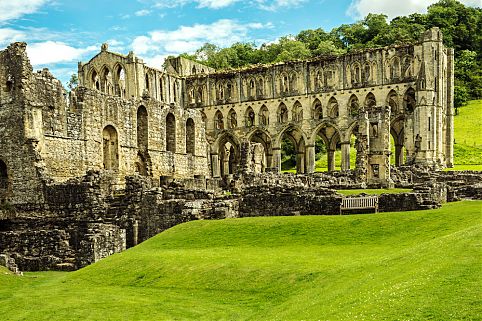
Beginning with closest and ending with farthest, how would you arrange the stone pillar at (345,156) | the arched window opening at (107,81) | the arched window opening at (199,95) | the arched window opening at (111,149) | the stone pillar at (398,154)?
the arched window opening at (111,149) < the stone pillar at (345,156) < the stone pillar at (398,154) < the arched window opening at (107,81) < the arched window opening at (199,95)

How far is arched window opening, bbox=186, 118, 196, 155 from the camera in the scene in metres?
59.4

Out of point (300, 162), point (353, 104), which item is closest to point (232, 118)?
point (300, 162)

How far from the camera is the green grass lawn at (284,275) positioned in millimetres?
14531

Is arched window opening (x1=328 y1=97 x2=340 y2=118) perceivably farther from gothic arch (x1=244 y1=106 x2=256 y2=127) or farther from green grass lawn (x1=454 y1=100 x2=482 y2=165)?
green grass lawn (x1=454 y1=100 x2=482 y2=165)

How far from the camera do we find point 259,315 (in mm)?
17203

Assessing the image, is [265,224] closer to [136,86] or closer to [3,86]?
A: [3,86]

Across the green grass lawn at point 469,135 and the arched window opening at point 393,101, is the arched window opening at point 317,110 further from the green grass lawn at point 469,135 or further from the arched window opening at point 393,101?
the green grass lawn at point 469,135

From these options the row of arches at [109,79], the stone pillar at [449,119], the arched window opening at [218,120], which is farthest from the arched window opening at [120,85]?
the stone pillar at [449,119]

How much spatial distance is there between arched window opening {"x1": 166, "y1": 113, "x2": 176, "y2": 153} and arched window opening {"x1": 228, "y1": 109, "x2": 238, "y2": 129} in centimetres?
3040

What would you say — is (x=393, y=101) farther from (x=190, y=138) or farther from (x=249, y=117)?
(x=190, y=138)

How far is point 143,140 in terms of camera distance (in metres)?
51.4

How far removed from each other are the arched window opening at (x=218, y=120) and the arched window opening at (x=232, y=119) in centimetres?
108

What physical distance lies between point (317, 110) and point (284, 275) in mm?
64820

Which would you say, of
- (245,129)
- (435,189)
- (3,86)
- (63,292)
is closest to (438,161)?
(245,129)
